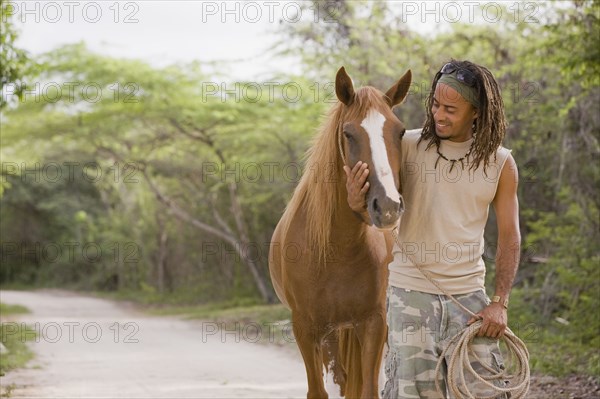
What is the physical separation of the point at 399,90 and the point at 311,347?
1538 mm

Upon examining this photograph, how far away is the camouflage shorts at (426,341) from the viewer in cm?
314

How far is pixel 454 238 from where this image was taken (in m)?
3.19

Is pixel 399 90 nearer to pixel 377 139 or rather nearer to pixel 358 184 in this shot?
pixel 377 139

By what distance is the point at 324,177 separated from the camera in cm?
419

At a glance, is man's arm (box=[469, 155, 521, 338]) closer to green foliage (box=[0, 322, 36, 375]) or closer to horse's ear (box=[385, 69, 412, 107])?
horse's ear (box=[385, 69, 412, 107])

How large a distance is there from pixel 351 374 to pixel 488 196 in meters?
2.19

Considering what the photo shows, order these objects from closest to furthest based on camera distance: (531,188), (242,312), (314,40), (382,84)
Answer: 1. (531,188)
2. (382,84)
3. (242,312)
4. (314,40)

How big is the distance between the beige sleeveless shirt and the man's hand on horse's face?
25 cm

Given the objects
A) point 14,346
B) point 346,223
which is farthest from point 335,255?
point 14,346

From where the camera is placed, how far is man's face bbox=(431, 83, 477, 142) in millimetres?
Result: 3197

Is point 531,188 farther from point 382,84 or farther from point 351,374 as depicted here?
point 351,374

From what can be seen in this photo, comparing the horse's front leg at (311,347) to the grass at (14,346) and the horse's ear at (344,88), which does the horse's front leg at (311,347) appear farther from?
the grass at (14,346)

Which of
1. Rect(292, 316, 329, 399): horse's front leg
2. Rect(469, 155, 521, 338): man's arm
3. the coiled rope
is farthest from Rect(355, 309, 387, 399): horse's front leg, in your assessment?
Rect(469, 155, 521, 338): man's arm

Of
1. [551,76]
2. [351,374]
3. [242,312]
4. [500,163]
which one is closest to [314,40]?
[242,312]
